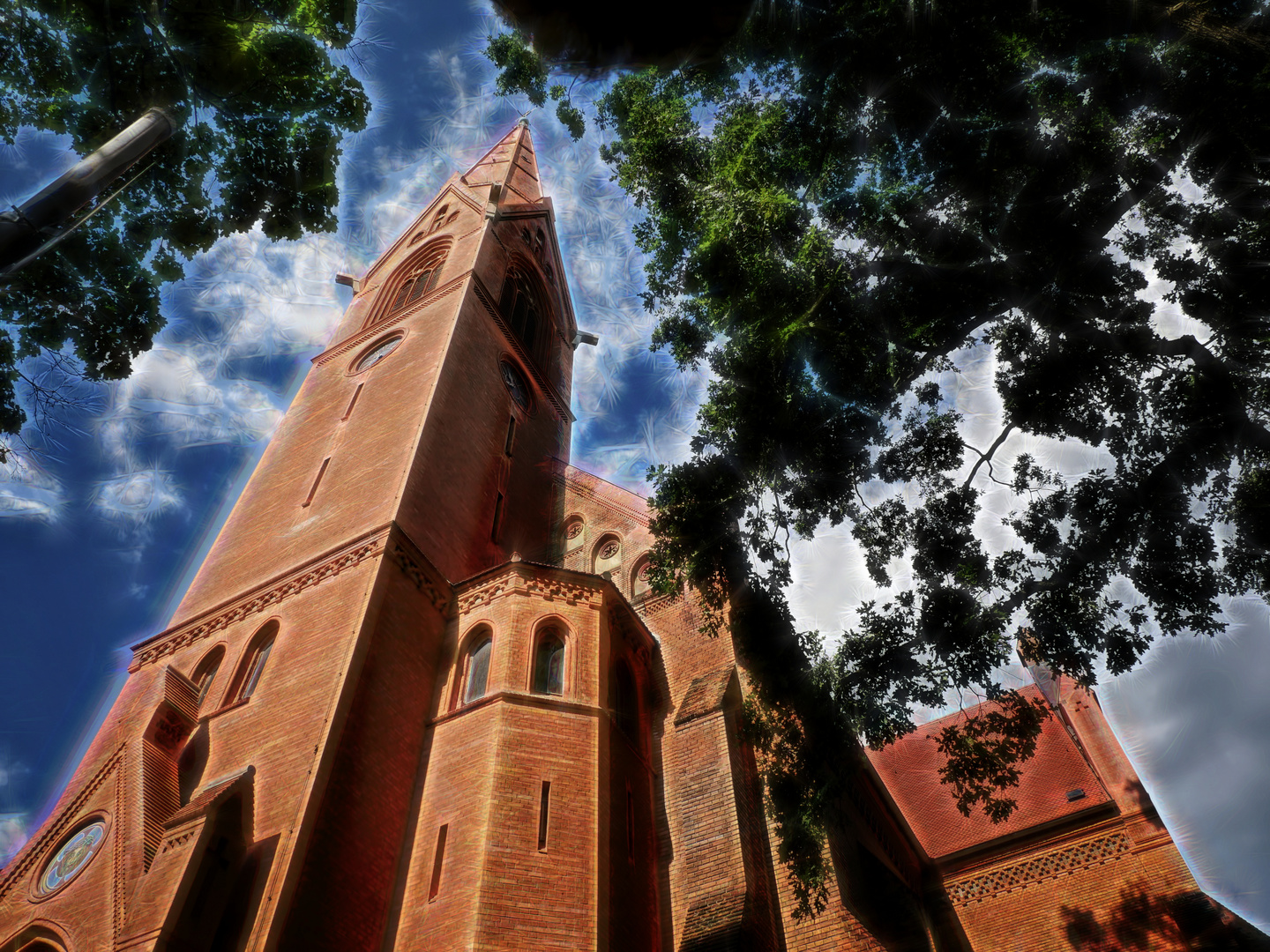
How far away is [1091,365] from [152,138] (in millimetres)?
10073

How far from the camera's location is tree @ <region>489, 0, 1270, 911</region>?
8.75 meters

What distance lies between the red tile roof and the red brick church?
4.0 inches

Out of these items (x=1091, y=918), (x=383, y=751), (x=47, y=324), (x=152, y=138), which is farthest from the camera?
(x=1091, y=918)

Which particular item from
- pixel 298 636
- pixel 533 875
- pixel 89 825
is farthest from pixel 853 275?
pixel 89 825

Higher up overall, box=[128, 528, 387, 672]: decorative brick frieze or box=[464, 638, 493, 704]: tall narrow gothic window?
box=[128, 528, 387, 672]: decorative brick frieze

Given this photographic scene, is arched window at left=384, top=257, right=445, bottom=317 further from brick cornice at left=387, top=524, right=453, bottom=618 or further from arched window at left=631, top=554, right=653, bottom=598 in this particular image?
brick cornice at left=387, top=524, right=453, bottom=618

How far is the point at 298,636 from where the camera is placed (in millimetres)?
11195

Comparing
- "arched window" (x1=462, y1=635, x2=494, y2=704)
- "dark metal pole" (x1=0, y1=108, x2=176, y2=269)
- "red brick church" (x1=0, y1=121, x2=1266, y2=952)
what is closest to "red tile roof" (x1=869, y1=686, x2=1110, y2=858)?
"red brick church" (x1=0, y1=121, x2=1266, y2=952)

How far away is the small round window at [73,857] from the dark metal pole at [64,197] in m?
→ 8.43

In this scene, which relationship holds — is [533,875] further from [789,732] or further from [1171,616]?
[1171,616]

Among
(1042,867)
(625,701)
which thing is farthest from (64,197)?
(1042,867)

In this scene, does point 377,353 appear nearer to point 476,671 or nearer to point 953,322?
point 476,671

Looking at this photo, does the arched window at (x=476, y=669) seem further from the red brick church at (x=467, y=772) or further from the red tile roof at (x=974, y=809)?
the red tile roof at (x=974, y=809)

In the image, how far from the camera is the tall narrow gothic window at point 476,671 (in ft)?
37.3
